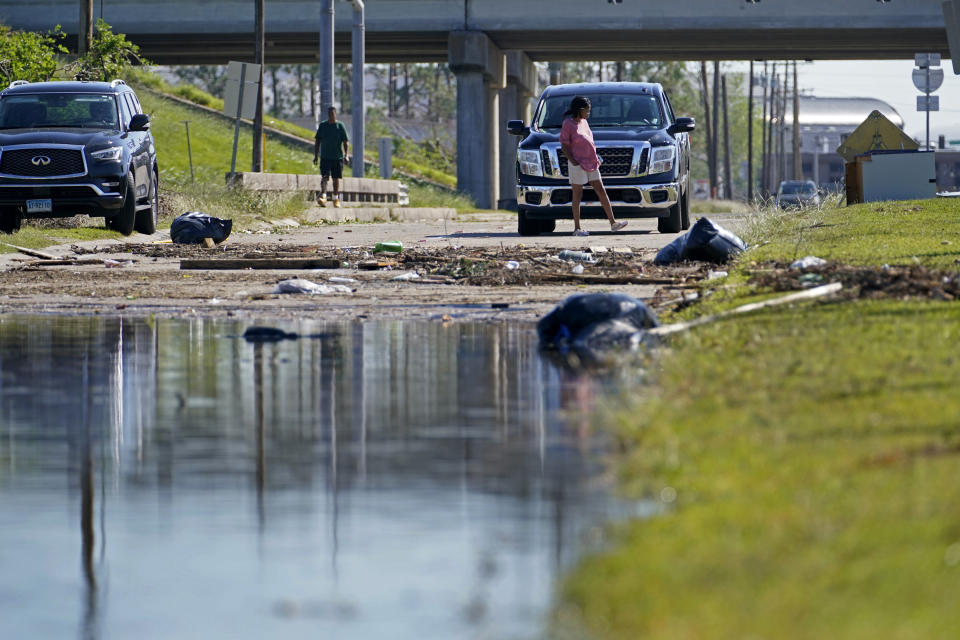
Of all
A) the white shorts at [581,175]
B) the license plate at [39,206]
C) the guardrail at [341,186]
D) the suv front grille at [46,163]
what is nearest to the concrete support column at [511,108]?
the guardrail at [341,186]

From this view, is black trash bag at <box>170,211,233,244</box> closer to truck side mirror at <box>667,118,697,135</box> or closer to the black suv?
the black suv

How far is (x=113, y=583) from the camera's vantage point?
4066 mm

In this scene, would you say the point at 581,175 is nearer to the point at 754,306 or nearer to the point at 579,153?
the point at 579,153

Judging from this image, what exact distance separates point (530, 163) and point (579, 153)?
221cm

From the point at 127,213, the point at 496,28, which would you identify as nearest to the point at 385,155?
the point at 496,28

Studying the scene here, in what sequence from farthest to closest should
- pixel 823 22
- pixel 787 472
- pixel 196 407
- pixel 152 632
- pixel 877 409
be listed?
pixel 823 22, pixel 196 407, pixel 877 409, pixel 787 472, pixel 152 632

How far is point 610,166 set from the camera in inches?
947

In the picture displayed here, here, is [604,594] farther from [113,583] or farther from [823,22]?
[823,22]

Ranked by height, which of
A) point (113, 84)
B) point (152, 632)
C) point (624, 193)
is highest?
point (113, 84)

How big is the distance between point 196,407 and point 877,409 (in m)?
2.74

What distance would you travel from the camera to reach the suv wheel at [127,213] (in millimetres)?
22766

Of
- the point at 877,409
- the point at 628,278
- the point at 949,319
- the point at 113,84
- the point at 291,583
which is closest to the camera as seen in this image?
the point at 291,583

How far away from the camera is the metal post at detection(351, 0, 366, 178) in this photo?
132 ft

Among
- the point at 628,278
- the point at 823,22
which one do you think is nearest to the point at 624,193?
the point at 628,278
